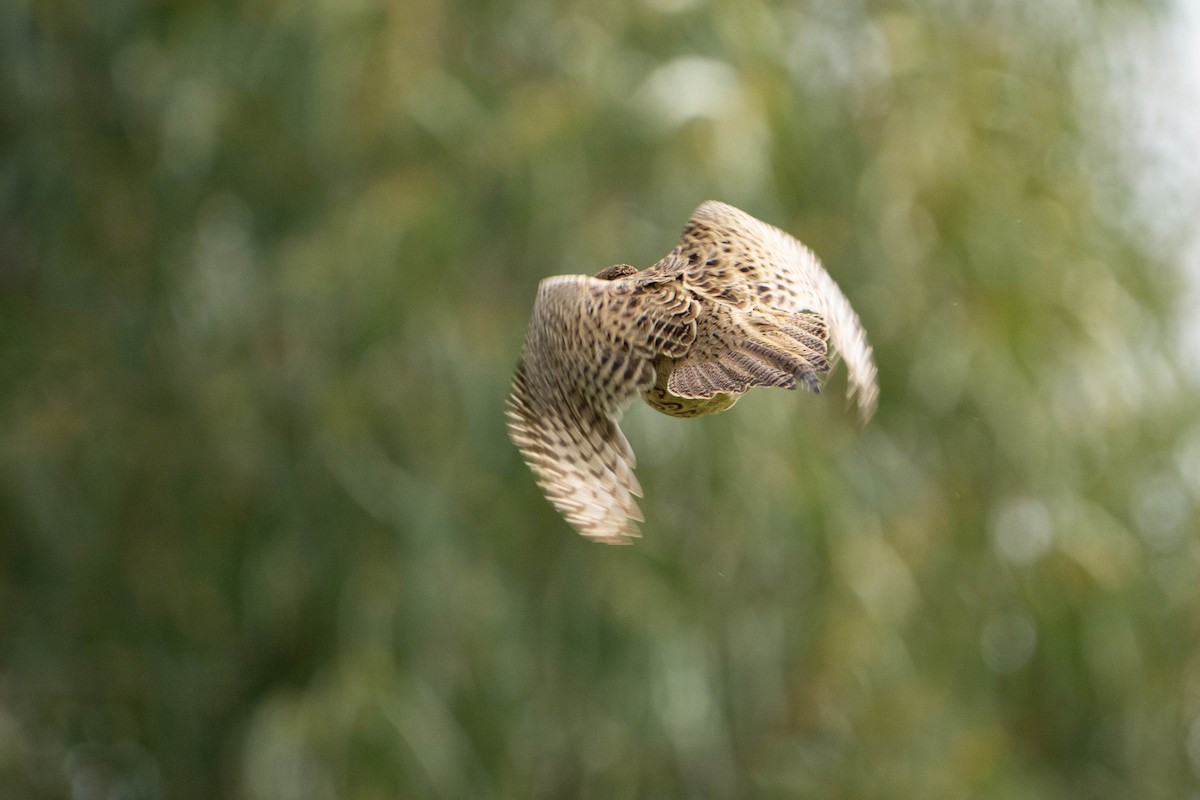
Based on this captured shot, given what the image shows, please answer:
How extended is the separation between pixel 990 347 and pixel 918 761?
3.12 feet

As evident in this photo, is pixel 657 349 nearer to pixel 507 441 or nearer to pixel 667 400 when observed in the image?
pixel 667 400

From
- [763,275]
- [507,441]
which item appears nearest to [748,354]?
[763,275]

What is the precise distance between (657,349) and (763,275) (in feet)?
0.51

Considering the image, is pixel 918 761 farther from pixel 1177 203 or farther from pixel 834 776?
pixel 1177 203

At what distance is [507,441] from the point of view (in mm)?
3184

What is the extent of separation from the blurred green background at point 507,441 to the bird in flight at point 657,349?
1.96 metres

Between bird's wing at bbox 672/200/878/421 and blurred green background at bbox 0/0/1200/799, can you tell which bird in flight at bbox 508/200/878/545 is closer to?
bird's wing at bbox 672/200/878/421

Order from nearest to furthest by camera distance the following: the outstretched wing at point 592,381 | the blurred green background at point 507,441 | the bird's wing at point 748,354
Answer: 1. the bird's wing at point 748,354
2. the outstretched wing at point 592,381
3. the blurred green background at point 507,441

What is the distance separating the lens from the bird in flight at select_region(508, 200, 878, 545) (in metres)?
0.85

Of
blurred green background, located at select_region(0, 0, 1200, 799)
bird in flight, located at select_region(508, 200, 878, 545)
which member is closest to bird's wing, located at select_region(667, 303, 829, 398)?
bird in flight, located at select_region(508, 200, 878, 545)

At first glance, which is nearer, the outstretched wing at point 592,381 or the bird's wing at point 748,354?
the bird's wing at point 748,354

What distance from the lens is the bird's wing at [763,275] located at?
94 cm

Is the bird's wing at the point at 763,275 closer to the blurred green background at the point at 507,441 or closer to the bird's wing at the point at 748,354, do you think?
the bird's wing at the point at 748,354

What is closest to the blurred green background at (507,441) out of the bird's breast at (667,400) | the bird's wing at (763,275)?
the bird's wing at (763,275)
